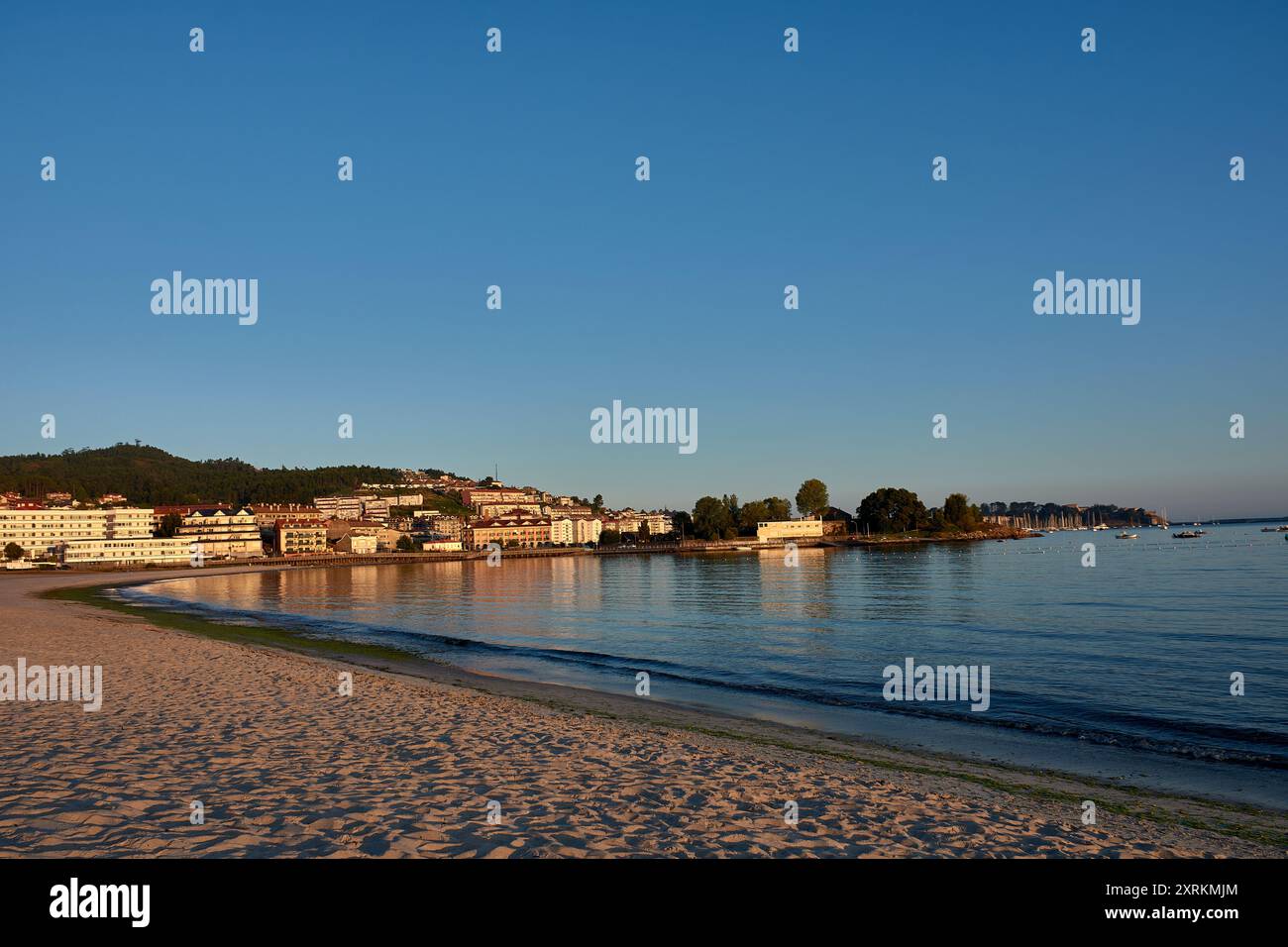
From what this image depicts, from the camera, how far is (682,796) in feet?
34.7

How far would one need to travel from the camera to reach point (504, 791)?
10.4m

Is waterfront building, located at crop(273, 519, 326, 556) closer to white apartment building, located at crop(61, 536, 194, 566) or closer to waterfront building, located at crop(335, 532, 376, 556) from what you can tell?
waterfront building, located at crop(335, 532, 376, 556)

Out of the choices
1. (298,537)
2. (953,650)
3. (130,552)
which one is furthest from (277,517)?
(953,650)

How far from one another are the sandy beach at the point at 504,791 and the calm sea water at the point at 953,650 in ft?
9.91

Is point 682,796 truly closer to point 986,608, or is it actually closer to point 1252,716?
point 1252,716

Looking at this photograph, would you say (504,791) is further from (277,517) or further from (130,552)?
(277,517)

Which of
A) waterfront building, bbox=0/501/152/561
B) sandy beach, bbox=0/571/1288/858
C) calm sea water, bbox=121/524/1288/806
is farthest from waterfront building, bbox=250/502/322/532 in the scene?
sandy beach, bbox=0/571/1288/858

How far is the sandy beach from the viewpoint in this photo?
840 cm

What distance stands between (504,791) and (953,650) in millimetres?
22131

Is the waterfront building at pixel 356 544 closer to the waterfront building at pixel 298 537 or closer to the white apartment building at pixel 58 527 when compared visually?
the waterfront building at pixel 298 537

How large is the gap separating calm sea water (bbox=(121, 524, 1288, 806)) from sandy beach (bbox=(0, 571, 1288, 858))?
302 cm

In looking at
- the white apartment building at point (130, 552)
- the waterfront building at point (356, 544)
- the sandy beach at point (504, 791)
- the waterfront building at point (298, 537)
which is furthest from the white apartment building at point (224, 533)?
the sandy beach at point (504, 791)
